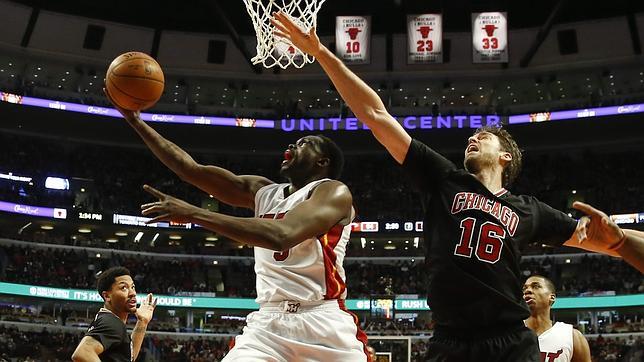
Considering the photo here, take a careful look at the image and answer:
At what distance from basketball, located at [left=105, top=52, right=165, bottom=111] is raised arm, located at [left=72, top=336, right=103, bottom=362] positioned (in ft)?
6.00

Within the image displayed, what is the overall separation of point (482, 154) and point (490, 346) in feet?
3.58

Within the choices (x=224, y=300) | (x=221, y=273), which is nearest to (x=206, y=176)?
(x=224, y=300)

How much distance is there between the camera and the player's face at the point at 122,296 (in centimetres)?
605

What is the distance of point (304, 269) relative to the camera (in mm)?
4133

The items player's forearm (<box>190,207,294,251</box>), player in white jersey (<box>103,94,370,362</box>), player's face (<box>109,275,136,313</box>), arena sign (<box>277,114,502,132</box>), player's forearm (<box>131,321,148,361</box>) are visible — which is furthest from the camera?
arena sign (<box>277,114,502,132</box>)

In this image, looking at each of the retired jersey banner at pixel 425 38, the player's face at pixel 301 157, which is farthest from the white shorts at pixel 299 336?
the retired jersey banner at pixel 425 38

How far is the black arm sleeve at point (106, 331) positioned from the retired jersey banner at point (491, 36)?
22553 mm

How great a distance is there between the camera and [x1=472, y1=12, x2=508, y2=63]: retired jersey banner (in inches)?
1035

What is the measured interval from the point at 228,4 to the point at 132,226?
10.1 meters

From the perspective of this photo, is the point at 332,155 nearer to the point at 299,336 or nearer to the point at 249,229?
the point at 299,336

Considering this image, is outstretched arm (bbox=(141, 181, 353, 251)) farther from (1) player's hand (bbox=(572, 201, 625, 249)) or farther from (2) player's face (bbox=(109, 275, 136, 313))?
(2) player's face (bbox=(109, 275, 136, 313))

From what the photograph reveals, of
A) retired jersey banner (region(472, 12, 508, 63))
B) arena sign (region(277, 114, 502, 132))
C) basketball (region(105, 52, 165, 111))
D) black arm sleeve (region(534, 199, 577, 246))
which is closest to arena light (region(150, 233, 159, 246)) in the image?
arena sign (region(277, 114, 502, 132))

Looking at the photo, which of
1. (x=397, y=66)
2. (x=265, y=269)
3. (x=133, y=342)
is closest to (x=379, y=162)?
(x=397, y=66)

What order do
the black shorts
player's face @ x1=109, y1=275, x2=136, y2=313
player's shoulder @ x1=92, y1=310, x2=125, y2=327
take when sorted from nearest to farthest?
the black shorts, player's shoulder @ x1=92, y1=310, x2=125, y2=327, player's face @ x1=109, y1=275, x2=136, y2=313
